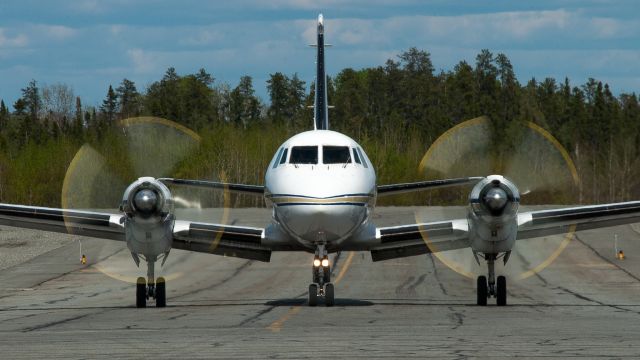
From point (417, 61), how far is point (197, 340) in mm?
150182

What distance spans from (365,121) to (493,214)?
429 ft

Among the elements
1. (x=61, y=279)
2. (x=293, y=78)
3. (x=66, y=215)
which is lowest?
(x=61, y=279)

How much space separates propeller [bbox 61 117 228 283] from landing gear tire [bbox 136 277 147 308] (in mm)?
1112

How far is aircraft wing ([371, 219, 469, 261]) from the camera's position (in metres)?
25.2

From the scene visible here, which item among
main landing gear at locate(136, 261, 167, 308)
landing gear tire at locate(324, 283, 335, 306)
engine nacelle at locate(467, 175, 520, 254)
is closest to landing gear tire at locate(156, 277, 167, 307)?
main landing gear at locate(136, 261, 167, 308)

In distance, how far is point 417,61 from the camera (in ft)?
541

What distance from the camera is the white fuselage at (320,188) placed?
22.5m

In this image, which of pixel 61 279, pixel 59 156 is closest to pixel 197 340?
pixel 61 279

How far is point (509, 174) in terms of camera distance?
26312 millimetres

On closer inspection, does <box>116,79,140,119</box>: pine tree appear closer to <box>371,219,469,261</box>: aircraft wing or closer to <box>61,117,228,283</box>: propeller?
<box>61,117,228,283</box>: propeller

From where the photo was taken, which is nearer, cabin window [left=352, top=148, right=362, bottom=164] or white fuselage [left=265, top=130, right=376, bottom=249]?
white fuselage [left=265, top=130, right=376, bottom=249]

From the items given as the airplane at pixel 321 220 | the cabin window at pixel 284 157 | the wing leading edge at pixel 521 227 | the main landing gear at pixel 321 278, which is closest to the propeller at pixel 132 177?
the airplane at pixel 321 220

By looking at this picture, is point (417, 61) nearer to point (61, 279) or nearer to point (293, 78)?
point (293, 78)

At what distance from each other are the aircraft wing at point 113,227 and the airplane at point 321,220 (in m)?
0.02
